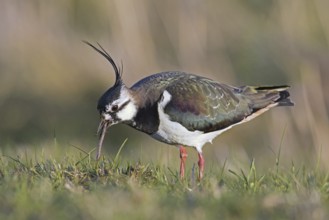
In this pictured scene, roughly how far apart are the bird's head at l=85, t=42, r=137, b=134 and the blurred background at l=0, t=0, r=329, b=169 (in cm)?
470

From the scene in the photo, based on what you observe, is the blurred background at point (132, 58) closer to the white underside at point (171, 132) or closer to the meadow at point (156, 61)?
the meadow at point (156, 61)

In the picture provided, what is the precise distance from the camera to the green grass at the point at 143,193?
15.6ft

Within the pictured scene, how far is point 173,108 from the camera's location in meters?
7.23

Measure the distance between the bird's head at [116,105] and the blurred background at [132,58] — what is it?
4702 millimetres

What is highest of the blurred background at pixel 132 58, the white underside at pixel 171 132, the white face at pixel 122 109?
the white face at pixel 122 109

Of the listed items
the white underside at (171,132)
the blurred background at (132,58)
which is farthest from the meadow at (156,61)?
the white underside at (171,132)

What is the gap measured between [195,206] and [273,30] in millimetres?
9987

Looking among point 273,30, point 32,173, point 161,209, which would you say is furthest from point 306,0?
point 161,209

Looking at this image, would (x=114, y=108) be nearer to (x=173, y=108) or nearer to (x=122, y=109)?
(x=122, y=109)

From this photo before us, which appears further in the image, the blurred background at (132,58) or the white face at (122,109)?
the blurred background at (132,58)

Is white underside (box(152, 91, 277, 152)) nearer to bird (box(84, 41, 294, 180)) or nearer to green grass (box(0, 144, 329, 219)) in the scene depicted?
bird (box(84, 41, 294, 180))

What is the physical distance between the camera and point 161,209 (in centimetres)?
481

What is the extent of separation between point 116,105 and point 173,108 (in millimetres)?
477

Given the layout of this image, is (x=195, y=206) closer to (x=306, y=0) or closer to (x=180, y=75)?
(x=180, y=75)
